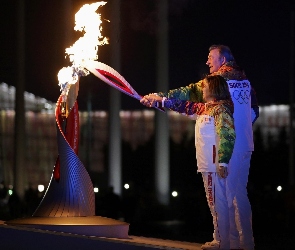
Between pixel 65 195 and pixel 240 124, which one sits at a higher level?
pixel 240 124

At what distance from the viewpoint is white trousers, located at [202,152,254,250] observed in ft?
28.5

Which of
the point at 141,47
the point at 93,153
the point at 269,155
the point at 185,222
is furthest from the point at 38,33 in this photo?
the point at 93,153

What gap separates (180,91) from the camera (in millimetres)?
9289

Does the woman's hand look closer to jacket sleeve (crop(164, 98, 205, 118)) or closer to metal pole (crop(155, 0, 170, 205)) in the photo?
jacket sleeve (crop(164, 98, 205, 118))

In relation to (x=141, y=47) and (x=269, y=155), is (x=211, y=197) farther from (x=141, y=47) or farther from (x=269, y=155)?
(x=269, y=155)

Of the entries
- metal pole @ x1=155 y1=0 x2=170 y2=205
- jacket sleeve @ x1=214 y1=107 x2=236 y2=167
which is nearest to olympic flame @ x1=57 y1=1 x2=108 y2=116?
jacket sleeve @ x1=214 y1=107 x2=236 y2=167

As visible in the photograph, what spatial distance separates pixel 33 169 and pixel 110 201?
2114 inches

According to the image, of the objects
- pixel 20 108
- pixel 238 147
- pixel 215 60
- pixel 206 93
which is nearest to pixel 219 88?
pixel 206 93

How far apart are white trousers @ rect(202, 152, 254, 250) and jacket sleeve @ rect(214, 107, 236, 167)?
0.83 feet

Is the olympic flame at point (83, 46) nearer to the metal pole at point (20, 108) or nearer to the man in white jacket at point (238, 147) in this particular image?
the man in white jacket at point (238, 147)

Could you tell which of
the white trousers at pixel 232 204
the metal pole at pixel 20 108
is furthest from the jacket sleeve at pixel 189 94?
the metal pole at pixel 20 108

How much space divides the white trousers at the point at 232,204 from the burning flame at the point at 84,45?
2862 millimetres

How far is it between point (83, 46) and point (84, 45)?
2 cm

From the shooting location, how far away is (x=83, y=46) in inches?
434
